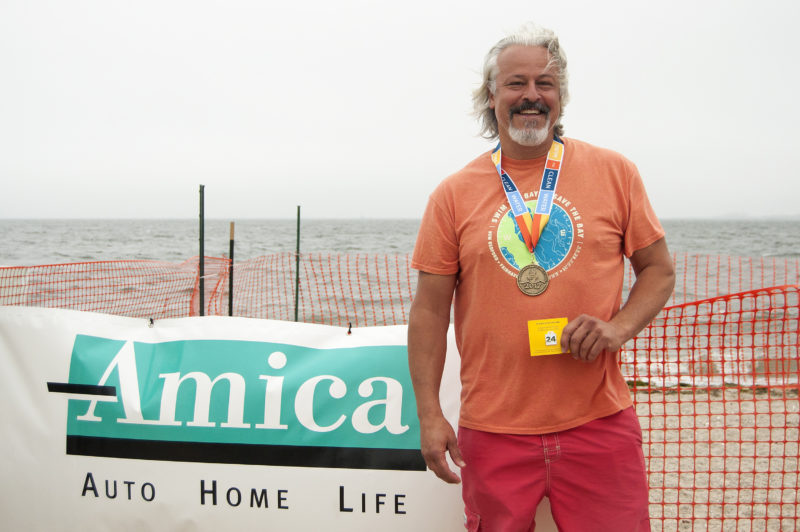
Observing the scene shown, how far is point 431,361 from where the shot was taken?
2.16 meters

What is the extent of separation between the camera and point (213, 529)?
2.90 metres

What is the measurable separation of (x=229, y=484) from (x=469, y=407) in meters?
1.47

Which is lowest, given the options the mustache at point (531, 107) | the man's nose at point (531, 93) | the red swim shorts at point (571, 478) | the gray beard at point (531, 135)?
the red swim shorts at point (571, 478)

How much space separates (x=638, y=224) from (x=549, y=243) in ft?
1.03

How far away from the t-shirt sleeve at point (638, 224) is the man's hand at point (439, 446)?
2.92 feet

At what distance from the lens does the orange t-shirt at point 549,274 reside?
1963 mm

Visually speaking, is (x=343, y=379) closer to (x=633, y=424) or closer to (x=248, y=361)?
(x=248, y=361)

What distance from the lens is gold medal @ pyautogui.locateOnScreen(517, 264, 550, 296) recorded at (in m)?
1.97

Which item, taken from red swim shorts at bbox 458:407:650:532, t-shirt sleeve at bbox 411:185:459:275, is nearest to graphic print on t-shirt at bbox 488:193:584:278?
t-shirt sleeve at bbox 411:185:459:275

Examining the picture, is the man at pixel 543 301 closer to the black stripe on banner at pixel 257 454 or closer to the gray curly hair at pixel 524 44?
the gray curly hair at pixel 524 44

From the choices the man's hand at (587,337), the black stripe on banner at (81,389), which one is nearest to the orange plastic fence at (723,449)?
the man's hand at (587,337)

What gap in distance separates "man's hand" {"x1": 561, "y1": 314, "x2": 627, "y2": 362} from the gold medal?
0.51 feet

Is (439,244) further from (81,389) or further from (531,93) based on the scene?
(81,389)

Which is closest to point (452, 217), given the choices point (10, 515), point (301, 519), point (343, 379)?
point (343, 379)
